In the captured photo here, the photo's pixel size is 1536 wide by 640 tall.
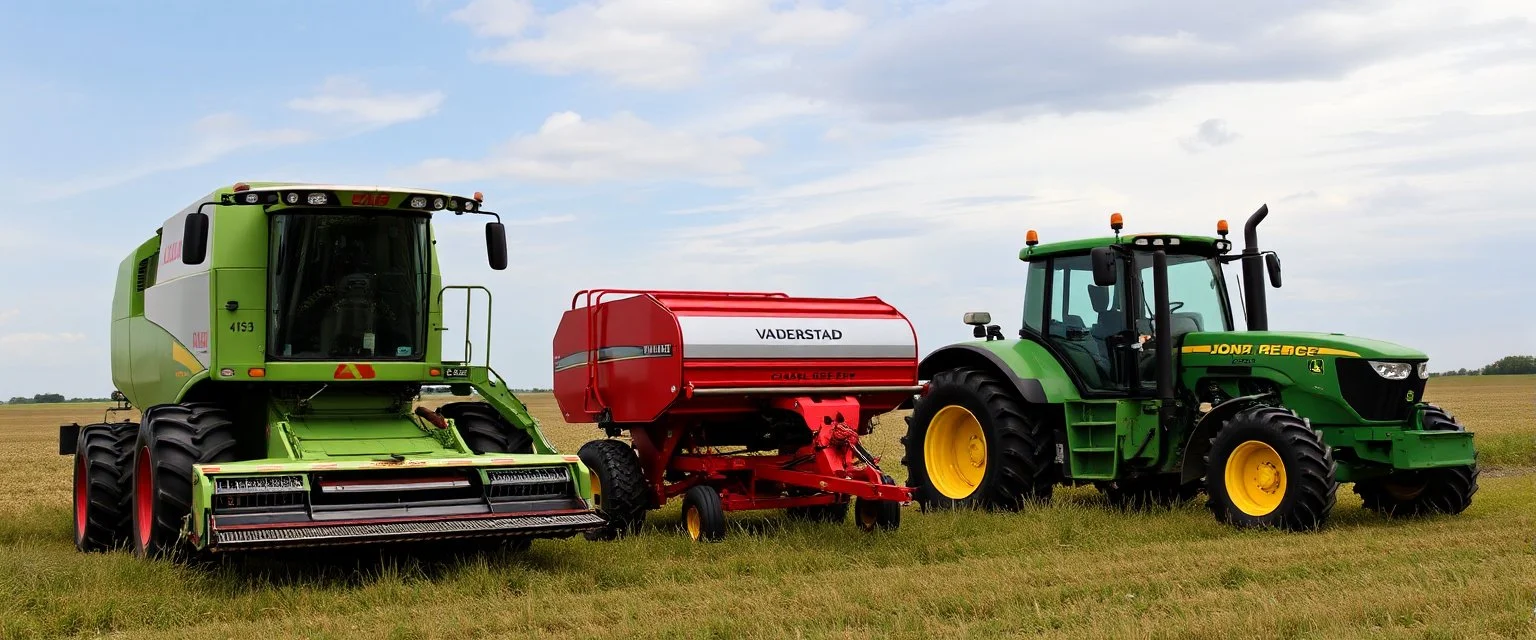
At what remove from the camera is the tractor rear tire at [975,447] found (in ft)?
38.6

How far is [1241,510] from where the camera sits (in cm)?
1035

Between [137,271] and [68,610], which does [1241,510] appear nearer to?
[68,610]

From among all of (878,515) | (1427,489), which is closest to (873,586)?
(878,515)

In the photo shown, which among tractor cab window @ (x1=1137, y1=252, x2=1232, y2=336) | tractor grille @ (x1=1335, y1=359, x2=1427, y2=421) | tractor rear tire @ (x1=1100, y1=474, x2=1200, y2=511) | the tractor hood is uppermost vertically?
tractor cab window @ (x1=1137, y1=252, x2=1232, y2=336)

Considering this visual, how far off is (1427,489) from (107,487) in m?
10.1

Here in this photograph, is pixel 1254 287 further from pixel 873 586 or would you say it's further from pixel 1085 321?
pixel 873 586

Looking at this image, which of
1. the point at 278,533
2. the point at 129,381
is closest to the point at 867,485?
the point at 278,533

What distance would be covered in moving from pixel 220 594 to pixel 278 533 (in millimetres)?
468

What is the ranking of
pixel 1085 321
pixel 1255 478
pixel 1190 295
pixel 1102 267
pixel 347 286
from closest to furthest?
pixel 347 286, pixel 1255 478, pixel 1102 267, pixel 1190 295, pixel 1085 321

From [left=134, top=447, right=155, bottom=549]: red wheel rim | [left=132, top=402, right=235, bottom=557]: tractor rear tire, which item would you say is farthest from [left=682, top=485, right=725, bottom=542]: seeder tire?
[left=134, top=447, right=155, bottom=549]: red wheel rim

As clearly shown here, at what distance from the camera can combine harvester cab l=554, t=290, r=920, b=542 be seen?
10.4 meters

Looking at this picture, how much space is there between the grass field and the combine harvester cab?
1.34ft

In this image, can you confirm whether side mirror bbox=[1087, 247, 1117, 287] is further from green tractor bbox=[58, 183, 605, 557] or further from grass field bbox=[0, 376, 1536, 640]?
green tractor bbox=[58, 183, 605, 557]

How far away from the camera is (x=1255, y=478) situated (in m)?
10.4
